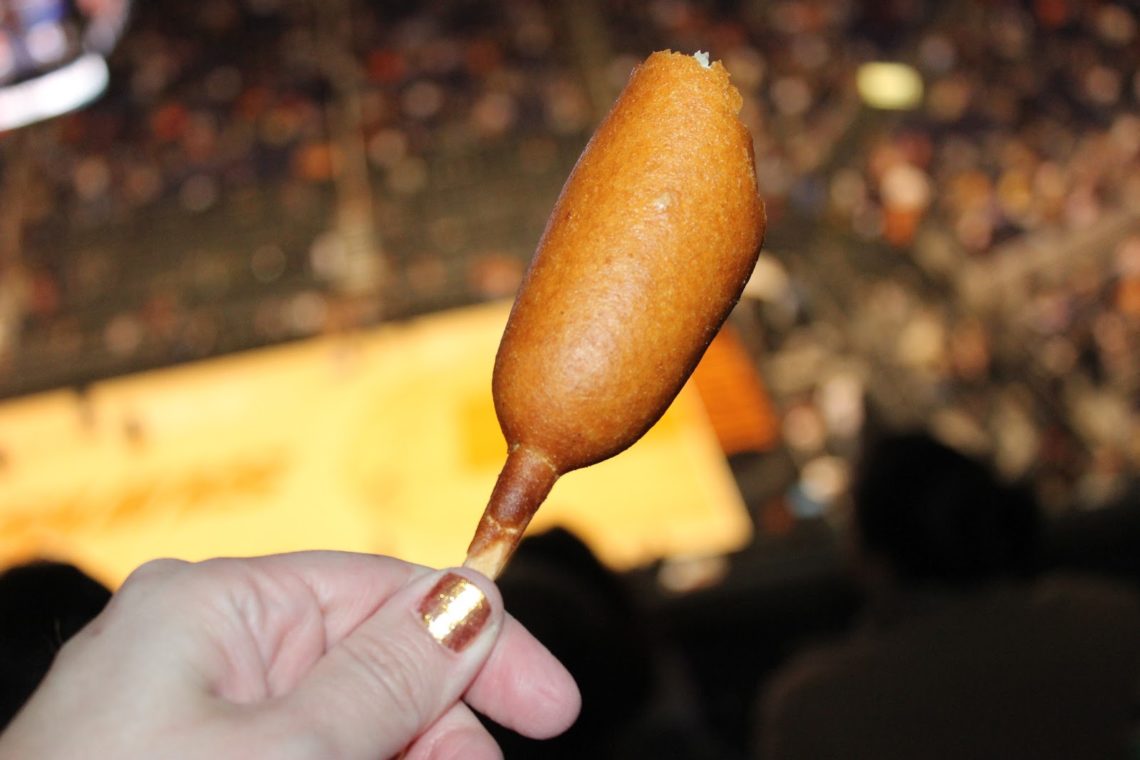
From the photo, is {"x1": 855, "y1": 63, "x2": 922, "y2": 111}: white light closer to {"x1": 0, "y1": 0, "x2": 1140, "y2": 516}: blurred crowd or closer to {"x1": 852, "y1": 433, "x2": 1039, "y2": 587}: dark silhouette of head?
{"x1": 0, "y1": 0, "x2": 1140, "y2": 516}: blurred crowd

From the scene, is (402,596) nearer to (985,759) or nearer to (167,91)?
(985,759)

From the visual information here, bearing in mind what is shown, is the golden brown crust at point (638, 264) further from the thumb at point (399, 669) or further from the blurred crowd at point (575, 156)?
the blurred crowd at point (575, 156)

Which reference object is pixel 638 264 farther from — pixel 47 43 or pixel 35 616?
pixel 47 43

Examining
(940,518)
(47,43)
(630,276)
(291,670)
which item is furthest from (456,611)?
(47,43)

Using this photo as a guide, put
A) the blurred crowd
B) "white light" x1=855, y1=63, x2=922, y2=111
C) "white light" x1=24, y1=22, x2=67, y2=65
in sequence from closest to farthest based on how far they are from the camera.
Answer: "white light" x1=855, y1=63, x2=922, y2=111, the blurred crowd, "white light" x1=24, y1=22, x2=67, y2=65

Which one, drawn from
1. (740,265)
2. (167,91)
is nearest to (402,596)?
(740,265)

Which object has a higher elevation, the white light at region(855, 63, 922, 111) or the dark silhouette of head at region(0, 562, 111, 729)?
the dark silhouette of head at region(0, 562, 111, 729)

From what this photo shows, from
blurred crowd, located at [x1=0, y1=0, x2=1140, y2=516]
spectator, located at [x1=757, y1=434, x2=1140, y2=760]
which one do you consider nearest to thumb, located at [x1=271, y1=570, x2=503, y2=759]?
spectator, located at [x1=757, y1=434, x2=1140, y2=760]
